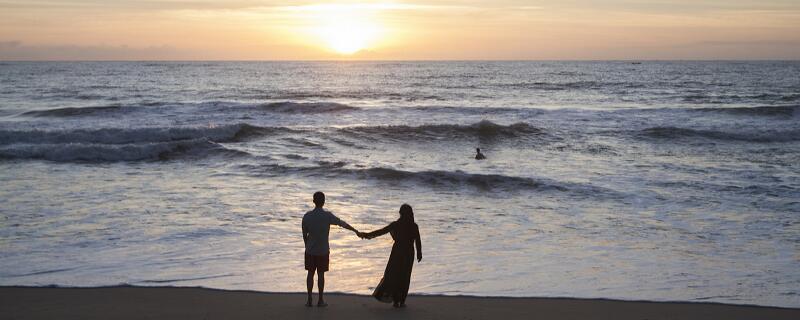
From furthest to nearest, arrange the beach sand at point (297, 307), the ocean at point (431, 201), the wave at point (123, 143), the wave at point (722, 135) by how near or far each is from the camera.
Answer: the wave at point (722, 135), the wave at point (123, 143), the ocean at point (431, 201), the beach sand at point (297, 307)

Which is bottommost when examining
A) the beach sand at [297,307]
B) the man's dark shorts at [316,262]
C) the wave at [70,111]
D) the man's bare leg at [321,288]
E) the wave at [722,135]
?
the wave at [722,135]

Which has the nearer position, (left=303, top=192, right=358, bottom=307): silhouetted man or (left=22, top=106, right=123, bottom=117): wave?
(left=303, top=192, right=358, bottom=307): silhouetted man

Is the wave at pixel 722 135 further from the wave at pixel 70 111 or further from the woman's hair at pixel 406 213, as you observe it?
the wave at pixel 70 111

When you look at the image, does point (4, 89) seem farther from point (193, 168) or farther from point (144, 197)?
point (144, 197)

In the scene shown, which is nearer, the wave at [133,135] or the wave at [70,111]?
the wave at [133,135]

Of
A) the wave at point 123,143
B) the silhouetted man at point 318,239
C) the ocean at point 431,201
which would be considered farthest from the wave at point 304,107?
the silhouetted man at point 318,239

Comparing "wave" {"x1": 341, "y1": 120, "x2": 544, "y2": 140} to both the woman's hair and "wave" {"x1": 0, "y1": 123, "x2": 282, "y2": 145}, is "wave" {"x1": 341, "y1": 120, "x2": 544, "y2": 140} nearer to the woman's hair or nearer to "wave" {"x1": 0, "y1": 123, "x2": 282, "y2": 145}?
"wave" {"x1": 0, "y1": 123, "x2": 282, "y2": 145}

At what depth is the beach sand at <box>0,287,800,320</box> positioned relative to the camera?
718 cm

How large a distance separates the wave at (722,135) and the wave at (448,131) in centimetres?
426

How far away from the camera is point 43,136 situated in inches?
1035

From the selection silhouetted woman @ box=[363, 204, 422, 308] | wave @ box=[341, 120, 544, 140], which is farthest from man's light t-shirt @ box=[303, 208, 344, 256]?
wave @ box=[341, 120, 544, 140]

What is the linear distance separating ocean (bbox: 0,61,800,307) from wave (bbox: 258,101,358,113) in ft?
9.07

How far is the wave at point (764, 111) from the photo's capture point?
34812mm

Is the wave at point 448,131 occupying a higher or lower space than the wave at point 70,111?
lower
